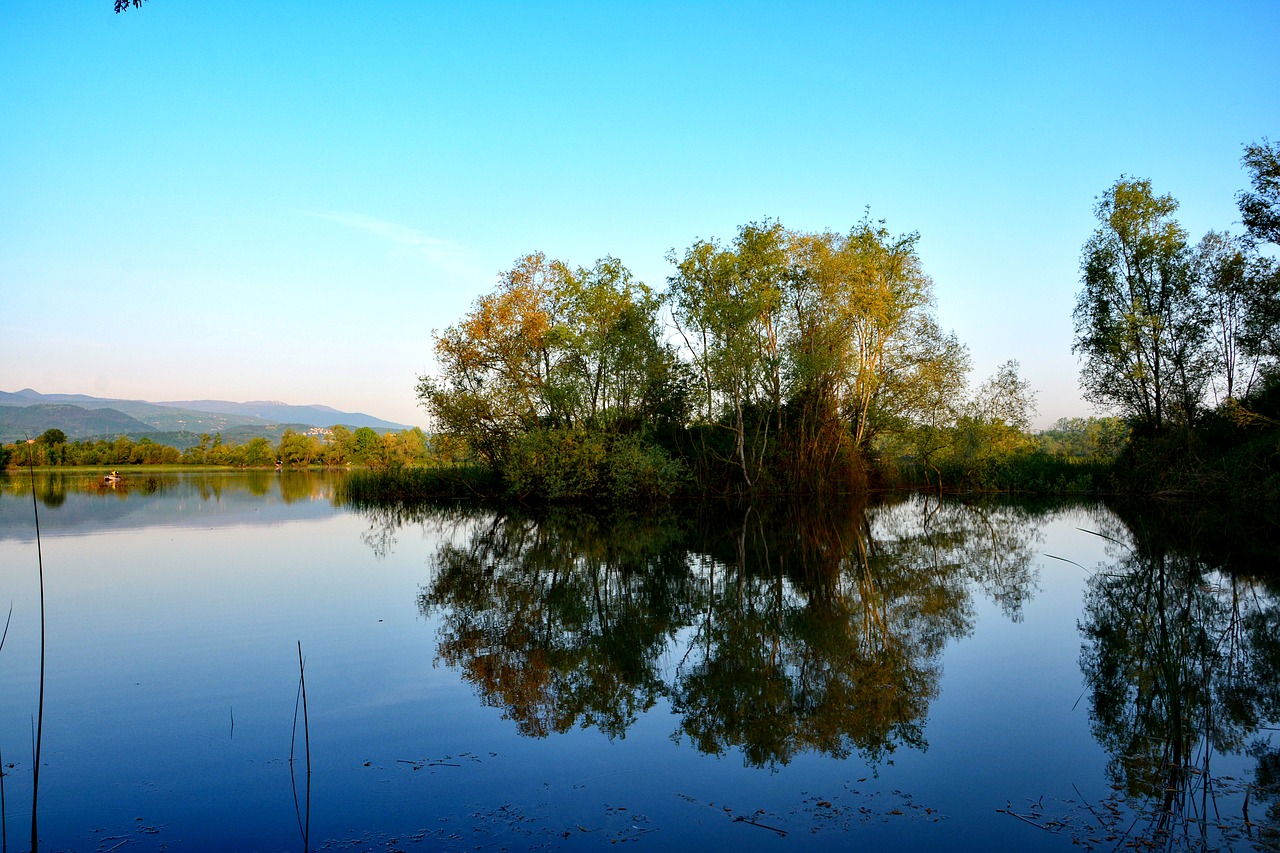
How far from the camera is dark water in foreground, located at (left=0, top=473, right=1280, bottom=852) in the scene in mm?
4070

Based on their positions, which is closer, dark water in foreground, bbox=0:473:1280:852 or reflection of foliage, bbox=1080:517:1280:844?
dark water in foreground, bbox=0:473:1280:852

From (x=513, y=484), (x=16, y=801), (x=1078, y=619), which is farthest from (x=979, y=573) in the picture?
(x=513, y=484)

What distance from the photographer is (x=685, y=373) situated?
2994 centimetres

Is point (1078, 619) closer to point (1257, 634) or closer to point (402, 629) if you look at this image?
point (1257, 634)

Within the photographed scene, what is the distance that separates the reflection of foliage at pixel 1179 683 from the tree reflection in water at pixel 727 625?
51.2 inches

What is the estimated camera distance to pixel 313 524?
835 inches

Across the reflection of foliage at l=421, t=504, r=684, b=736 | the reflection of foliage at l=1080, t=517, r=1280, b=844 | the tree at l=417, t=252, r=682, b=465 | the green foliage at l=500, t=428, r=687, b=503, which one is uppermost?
the tree at l=417, t=252, r=682, b=465

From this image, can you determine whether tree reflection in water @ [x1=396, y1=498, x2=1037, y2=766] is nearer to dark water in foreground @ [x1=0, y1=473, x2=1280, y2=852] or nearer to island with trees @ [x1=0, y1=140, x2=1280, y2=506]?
dark water in foreground @ [x1=0, y1=473, x2=1280, y2=852]

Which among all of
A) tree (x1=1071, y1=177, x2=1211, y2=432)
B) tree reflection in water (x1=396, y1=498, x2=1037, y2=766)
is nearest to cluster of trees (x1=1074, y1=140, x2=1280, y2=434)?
tree (x1=1071, y1=177, x2=1211, y2=432)

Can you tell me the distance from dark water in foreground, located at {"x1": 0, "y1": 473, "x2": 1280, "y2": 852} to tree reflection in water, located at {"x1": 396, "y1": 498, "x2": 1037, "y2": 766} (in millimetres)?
52

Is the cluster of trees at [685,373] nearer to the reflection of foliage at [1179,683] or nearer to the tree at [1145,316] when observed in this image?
the tree at [1145,316]

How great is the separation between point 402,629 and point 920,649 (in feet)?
19.2

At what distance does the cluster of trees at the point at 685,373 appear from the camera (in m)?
27.4

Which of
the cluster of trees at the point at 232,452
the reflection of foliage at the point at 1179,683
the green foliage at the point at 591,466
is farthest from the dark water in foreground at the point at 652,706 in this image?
the cluster of trees at the point at 232,452
